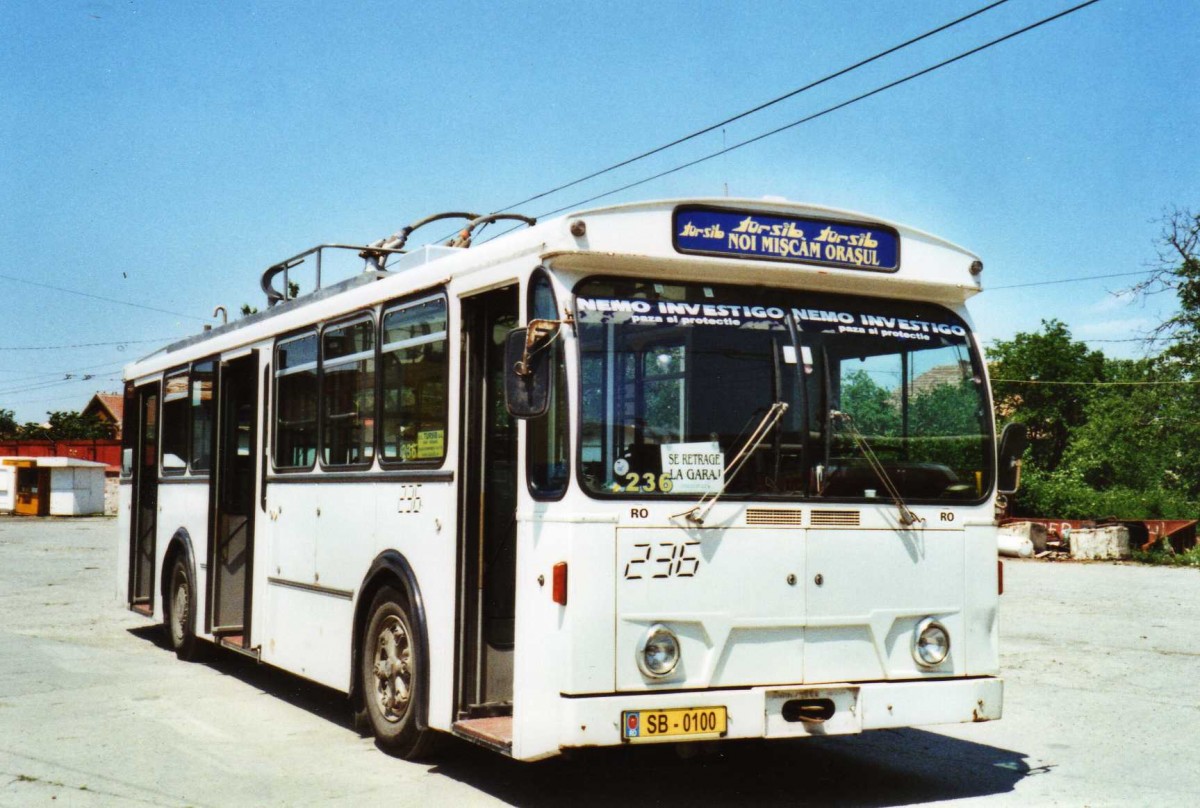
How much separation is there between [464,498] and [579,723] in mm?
1667

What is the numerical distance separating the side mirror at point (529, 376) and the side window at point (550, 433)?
94 millimetres

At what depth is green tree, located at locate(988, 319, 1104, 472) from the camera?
68688mm

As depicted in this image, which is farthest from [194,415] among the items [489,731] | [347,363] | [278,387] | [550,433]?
A: [550,433]

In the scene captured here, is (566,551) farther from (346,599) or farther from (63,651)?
(63,651)

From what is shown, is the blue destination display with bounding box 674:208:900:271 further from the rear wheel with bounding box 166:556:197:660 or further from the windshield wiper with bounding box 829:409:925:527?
the rear wheel with bounding box 166:556:197:660

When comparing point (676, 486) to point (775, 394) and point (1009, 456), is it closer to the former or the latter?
point (775, 394)

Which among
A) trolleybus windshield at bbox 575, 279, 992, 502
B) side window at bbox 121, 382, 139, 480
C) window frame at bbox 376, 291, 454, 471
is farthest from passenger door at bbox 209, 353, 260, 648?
trolleybus windshield at bbox 575, 279, 992, 502

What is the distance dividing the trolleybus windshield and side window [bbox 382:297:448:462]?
1522 millimetres

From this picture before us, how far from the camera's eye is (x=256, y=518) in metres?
10.3

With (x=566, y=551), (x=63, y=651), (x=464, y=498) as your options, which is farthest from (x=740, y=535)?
(x=63, y=651)

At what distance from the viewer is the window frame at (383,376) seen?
7.38 meters

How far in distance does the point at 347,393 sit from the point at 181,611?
4824 mm

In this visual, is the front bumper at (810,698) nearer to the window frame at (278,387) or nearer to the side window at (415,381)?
the side window at (415,381)

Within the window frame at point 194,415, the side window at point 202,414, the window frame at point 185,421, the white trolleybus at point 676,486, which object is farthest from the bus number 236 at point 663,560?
the window frame at point 185,421
